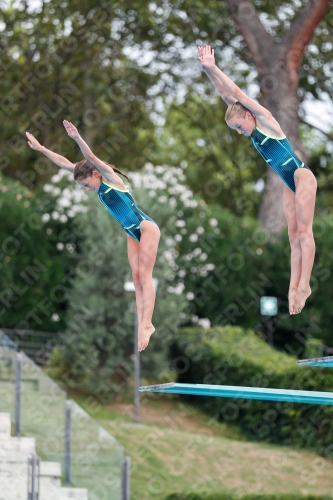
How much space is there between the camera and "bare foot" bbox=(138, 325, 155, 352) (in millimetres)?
7367

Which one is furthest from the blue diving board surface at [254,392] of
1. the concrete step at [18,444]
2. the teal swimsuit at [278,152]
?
the concrete step at [18,444]

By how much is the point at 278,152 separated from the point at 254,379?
982cm

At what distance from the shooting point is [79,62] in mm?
23438

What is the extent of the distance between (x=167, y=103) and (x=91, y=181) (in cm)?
1939

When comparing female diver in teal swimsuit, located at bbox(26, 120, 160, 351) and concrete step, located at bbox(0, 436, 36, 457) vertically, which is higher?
female diver in teal swimsuit, located at bbox(26, 120, 160, 351)

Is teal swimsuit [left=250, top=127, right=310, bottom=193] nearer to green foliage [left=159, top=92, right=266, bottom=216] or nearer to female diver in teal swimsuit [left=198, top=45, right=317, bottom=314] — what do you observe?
female diver in teal swimsuit [left=198, top=45, right=317, bottom=314]

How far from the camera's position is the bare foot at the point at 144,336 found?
7.37 meters

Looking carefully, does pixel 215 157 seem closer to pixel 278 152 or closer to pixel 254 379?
pixel 254 379

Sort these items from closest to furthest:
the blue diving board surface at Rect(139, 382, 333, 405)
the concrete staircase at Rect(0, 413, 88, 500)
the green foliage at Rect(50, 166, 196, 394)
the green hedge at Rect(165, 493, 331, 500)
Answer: the blue diving board surface at Rect(139, 382, 333, 405) < the concrete staircase at Rect(0, 413, 88, 500) < the green hedge at Rect(165, 493, 331, 500) < the green foliage at Rect(50, 166, 196, 394)

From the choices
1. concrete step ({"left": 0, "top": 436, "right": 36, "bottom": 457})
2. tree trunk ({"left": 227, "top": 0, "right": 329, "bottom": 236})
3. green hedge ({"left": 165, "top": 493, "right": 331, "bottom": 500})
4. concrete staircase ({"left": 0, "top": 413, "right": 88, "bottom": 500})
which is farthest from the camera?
tree trunk ({"left": 227, "top": 0, "right": 329, "bottom": 236})

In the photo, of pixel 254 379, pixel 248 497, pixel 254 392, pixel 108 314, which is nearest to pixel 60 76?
pixel 108 314

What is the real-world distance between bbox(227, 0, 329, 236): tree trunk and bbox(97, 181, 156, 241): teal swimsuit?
11604 mm

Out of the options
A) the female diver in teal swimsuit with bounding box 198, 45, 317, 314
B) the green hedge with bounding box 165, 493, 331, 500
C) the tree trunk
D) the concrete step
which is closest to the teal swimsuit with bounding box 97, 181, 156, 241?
the female diver in teal swimsuit with bounding box 198, 45, 317, 314

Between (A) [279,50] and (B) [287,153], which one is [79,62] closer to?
(A) [279,50]
